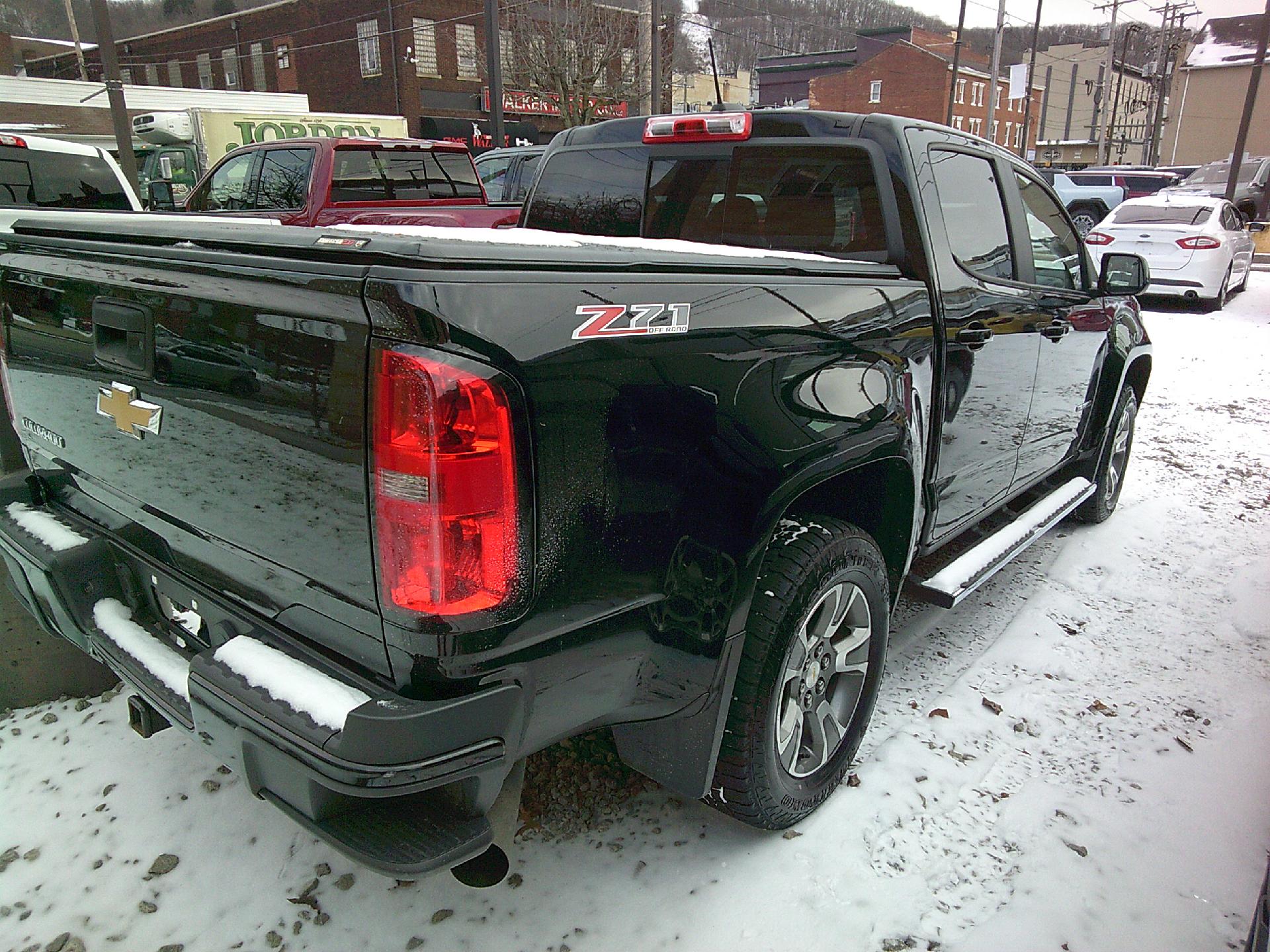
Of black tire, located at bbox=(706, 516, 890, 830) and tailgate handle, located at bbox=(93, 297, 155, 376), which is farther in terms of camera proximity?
black tire, located at bbox=(706, 516, 890, 830)

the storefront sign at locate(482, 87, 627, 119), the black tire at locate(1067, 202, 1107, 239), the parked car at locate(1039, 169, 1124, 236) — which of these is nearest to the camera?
the black tire at locate(1067, 202, 1107, 239)

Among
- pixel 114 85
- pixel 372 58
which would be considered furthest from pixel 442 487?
pixel 372 58

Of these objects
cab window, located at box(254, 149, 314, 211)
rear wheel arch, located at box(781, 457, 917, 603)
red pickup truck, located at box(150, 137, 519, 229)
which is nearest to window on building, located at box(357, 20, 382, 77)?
red pickup truck, located at box(150, 137, 519, 229)

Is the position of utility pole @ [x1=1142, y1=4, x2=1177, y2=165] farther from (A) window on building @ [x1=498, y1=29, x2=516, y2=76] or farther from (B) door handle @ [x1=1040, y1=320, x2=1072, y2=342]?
(B) door handle @ [x1=1040, y1=320, x2=1072, y2=342]

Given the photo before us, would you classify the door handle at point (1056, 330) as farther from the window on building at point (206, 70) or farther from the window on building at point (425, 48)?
the window on building at point (206, 70)

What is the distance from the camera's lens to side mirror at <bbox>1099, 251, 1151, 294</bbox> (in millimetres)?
4047

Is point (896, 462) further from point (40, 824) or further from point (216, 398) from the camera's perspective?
point (40, 824)

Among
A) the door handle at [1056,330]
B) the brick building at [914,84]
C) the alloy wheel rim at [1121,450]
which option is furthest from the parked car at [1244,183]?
the brick building at [914,84]

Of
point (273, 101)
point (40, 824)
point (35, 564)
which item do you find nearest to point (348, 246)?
point (35, 564)

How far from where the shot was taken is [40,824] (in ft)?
8.07

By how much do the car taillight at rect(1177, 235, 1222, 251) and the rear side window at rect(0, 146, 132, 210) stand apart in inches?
510

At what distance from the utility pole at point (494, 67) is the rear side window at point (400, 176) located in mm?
7770

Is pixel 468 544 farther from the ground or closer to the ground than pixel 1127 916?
farther from the ground

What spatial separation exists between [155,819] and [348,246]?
1.87m
